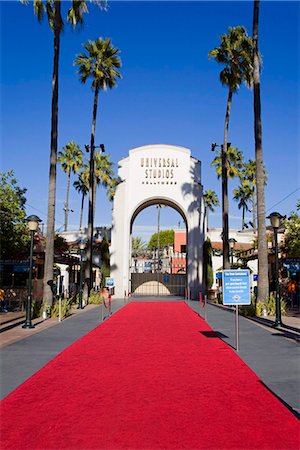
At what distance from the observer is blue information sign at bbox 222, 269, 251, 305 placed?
10.9 metres

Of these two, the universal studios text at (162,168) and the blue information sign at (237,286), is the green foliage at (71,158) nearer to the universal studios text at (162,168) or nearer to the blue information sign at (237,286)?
the universal studios text at (162,168)

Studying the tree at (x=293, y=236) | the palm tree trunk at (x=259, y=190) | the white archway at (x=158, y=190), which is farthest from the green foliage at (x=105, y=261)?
the palm tree trunk at (x=259, y=190)

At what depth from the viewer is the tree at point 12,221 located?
80.9 feet

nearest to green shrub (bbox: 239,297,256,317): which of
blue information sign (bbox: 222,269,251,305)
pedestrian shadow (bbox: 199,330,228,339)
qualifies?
pedestrian shadow (bbox: 199,330,228,339)

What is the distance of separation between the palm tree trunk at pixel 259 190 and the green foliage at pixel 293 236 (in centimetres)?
1067

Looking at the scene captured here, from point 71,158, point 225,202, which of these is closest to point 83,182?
point 71,158

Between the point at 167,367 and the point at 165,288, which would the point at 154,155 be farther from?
the point at 167,367

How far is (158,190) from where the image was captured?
1564 inches

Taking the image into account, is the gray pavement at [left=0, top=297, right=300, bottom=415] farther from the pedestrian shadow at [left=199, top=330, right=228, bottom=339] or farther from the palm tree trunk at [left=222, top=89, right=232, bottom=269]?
the palm tree trunk at [left=222, top=89, right=232, bottom=269]

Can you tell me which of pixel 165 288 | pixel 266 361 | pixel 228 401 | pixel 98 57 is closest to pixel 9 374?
pixel 228 401

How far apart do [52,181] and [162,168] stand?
20.4 metres

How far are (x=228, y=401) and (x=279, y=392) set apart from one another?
1.07 m

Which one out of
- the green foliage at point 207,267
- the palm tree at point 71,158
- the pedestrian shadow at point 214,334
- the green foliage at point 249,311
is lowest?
the pedestrian shadow at point 214,334

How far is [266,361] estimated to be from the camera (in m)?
9.40
